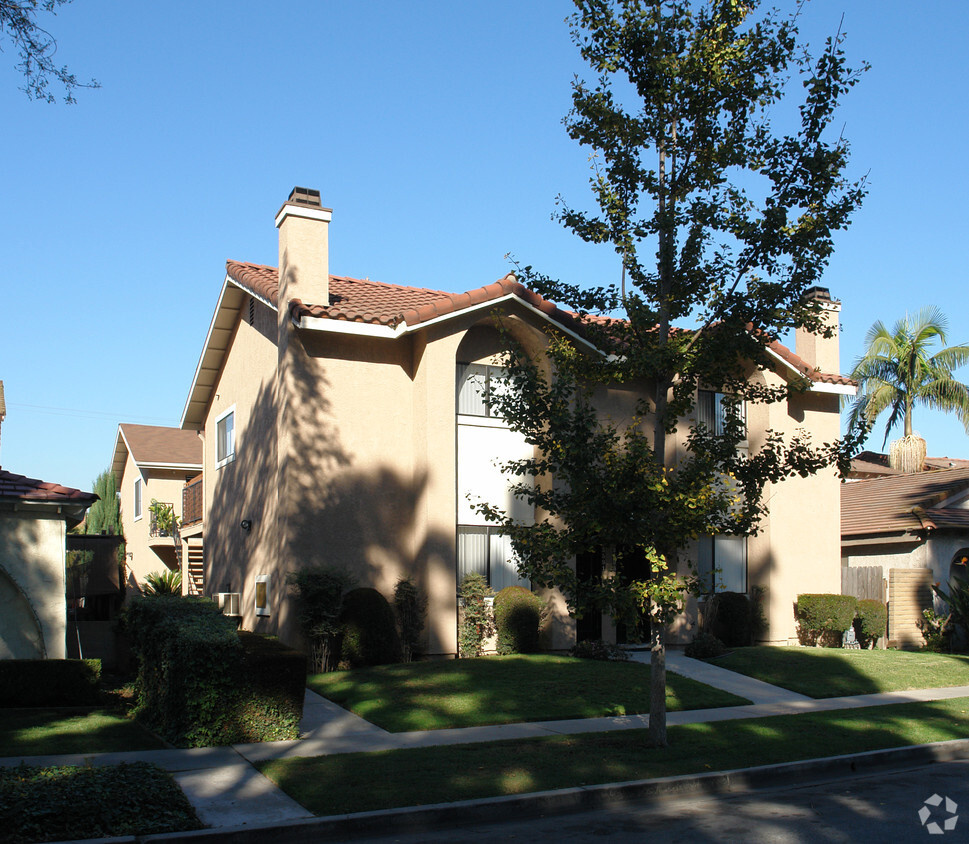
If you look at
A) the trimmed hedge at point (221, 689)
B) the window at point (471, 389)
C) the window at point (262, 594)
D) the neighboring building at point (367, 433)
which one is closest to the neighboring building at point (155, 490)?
the neighboring building at point (367, 433)

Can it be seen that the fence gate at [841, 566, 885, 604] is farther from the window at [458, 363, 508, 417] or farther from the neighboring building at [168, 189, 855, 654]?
the window at [458, 363, 508, 417]

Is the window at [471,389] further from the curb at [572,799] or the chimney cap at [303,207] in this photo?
the curb at [572,799]

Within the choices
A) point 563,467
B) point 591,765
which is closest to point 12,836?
point 591,765

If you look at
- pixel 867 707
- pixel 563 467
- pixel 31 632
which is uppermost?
pixel 563 467

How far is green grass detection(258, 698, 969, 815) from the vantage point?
8172 mm

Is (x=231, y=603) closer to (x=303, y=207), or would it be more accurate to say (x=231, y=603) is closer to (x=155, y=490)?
(x=303, y=207)

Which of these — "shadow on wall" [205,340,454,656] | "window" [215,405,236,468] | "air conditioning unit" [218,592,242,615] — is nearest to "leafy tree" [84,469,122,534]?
"window" [215,405,236,468]

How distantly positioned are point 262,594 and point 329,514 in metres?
2.32

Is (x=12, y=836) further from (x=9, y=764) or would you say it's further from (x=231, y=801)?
(x=9, y=764)

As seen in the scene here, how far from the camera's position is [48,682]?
1258cm

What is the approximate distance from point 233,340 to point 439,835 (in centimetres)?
1547

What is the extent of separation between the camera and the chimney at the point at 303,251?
55.1 ft

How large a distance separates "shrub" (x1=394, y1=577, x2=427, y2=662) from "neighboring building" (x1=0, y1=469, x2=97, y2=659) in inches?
211

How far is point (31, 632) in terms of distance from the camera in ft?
44.8
